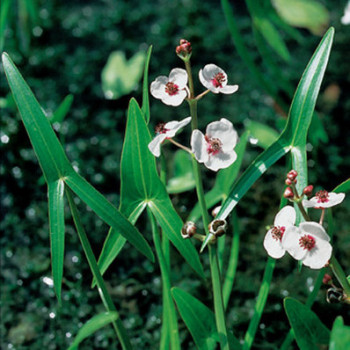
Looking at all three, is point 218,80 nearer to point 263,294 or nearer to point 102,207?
point 102,207

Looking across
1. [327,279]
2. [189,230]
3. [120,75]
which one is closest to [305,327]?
[327,279]

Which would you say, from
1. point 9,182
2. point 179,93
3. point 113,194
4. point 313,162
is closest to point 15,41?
point 9,182

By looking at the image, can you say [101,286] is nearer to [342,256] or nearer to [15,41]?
[342,256]

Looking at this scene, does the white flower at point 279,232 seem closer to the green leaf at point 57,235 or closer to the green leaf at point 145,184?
the green leaf at point 145,184

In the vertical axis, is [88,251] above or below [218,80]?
below

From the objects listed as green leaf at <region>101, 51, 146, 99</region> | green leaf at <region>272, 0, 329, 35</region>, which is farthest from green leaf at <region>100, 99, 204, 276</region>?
green leaf at <region>272, 0, 329, 35</region>

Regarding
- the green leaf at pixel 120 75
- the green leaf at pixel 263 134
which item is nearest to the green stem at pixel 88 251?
the green leaf at pixel 263 134
